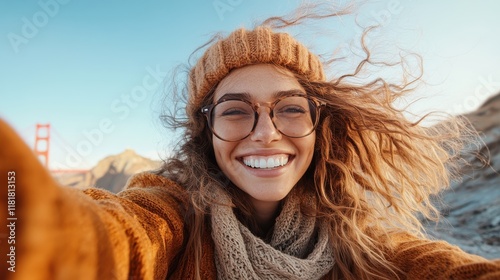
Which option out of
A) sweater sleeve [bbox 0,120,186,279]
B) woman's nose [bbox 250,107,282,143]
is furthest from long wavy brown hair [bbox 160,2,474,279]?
sweater sleeve [bbox 0,120,186,279]

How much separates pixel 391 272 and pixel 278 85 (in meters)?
0.95

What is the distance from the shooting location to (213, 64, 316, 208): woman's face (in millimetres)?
1487

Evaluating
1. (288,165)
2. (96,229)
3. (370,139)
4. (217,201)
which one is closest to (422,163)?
(370,139)

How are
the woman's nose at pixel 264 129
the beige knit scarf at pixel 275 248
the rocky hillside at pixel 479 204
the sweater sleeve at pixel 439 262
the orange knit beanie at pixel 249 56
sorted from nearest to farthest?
the sweater sleeve at pixel 439 262 → the beige knit scarf at pixel 275 248 → the woman's nose at pixel 264 129 → the orange knit beanie at pixel 249 56 → the rocky hillside at pixel 479 204

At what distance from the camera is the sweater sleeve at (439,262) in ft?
3.13

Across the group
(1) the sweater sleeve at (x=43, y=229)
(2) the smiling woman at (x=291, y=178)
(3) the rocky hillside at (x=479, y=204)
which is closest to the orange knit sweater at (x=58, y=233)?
(1) the sweater sleeve at (x=43, y=229)

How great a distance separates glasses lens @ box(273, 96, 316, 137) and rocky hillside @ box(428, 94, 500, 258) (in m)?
1.45

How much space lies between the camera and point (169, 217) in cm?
129

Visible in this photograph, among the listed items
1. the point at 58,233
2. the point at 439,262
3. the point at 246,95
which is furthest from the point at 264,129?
the point at 58,233

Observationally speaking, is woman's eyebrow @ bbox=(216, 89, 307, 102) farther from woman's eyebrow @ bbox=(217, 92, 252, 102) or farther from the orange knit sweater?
the orange knit sweater

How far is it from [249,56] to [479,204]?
3.65 metres

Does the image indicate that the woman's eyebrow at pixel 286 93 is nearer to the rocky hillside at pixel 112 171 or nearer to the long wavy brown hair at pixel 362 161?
the long wavy brown hair at pixel 362 161

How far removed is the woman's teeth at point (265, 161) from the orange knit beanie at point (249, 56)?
0.43 meters

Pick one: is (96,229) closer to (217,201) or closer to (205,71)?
(217,201)
